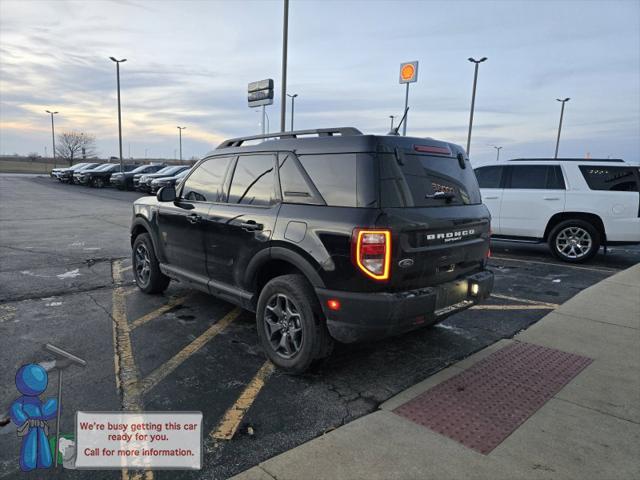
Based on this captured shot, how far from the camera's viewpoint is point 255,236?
385cm

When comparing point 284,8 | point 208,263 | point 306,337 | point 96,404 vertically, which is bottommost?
point 96,404

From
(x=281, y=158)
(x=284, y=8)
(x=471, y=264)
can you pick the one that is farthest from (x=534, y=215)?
(x=284, y=8)

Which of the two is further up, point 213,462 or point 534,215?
point 534,215

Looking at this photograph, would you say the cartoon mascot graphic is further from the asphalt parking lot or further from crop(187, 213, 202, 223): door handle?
crop(187, 213, 202, 223): door handle

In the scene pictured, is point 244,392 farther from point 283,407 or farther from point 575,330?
point 575,330

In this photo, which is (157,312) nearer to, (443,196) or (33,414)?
(33,414)

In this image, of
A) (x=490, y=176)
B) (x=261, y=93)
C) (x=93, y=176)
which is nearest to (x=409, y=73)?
(x=261, y=93)

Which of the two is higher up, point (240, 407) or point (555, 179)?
point (555, 179)

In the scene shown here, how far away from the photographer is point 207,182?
476 centimetres

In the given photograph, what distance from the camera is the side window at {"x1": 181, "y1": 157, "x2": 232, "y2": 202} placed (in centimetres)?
454

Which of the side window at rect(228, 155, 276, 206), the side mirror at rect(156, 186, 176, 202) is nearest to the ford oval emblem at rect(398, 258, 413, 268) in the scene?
the side window at rect(228, 155, 276, 206)

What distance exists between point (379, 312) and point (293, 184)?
130 cm

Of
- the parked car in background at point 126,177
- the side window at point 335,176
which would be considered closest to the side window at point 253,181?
the side window at point 335,176

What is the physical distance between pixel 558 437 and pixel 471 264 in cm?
151
